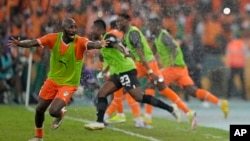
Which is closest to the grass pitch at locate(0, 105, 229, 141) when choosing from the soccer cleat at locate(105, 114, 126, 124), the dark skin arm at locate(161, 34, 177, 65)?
the soccer cleat at locate(105, 114, 126, 124)

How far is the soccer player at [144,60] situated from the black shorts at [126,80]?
0.50 m

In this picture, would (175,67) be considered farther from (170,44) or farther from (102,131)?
(102,131)

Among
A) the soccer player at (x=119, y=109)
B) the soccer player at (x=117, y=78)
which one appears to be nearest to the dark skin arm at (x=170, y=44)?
the soccer player at (x=119, y=109)

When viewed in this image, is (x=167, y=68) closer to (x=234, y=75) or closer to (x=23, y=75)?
(x=23, y=75)

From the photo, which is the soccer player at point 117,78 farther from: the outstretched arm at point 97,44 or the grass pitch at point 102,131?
the outstretched arm at point 97,44

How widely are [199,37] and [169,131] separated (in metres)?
9.15

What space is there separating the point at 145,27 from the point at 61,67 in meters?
7.81

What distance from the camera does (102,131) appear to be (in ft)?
56.3

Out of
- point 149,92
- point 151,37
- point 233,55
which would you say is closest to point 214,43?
point 233,55

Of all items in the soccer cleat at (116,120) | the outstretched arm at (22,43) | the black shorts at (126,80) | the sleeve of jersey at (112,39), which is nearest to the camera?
the outstretched arm at (22,43)

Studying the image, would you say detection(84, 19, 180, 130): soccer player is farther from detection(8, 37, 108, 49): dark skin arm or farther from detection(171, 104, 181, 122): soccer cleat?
detection(8, 37, 108, 49): dark skin arm

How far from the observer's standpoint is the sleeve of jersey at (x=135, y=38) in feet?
58.0

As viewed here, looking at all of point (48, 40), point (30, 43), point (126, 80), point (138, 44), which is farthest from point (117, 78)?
point (30, 43)

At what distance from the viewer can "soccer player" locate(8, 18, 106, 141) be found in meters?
14.9
